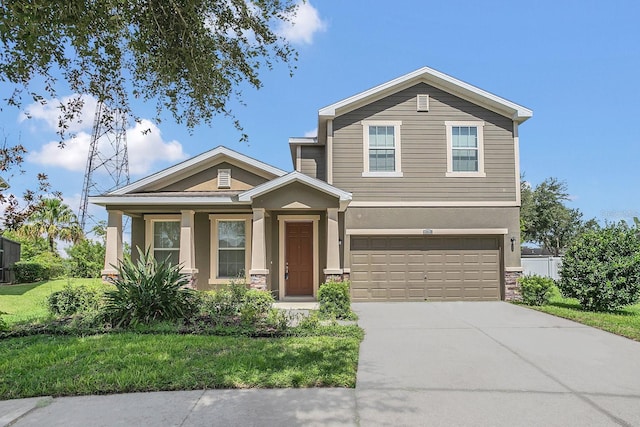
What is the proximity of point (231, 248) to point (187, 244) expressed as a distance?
1452 millimetres

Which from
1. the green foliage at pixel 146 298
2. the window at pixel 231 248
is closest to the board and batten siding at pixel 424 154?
the window at pixel 231 248

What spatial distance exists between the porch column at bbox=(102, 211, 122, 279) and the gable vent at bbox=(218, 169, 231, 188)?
3.13 metres

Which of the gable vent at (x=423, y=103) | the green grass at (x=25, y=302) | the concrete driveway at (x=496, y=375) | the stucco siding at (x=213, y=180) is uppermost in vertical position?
the gable vent at (x=423, y=103)

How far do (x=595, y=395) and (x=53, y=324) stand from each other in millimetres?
8969

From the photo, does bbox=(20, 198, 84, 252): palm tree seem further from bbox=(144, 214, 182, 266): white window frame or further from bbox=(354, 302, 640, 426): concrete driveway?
bbox=(354, 302, 640, 426): concrete driveway

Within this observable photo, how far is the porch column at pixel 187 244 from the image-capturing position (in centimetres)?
1289

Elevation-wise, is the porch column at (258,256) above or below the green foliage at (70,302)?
above

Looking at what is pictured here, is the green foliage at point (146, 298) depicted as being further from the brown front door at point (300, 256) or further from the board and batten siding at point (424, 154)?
the board and batten siding at point (424, 154)

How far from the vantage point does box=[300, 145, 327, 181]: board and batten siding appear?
14386mm

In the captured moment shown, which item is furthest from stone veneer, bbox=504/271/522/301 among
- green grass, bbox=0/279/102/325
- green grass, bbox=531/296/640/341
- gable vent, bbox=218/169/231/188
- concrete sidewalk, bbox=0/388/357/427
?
green grass, bbox=0/279/102/325

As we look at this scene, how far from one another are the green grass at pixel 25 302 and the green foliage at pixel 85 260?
305cm

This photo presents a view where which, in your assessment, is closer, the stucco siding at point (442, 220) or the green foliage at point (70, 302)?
the green foliage at point (70, 302)

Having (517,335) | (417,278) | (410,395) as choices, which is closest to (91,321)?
(410,395)

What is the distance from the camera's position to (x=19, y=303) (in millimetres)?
13516
